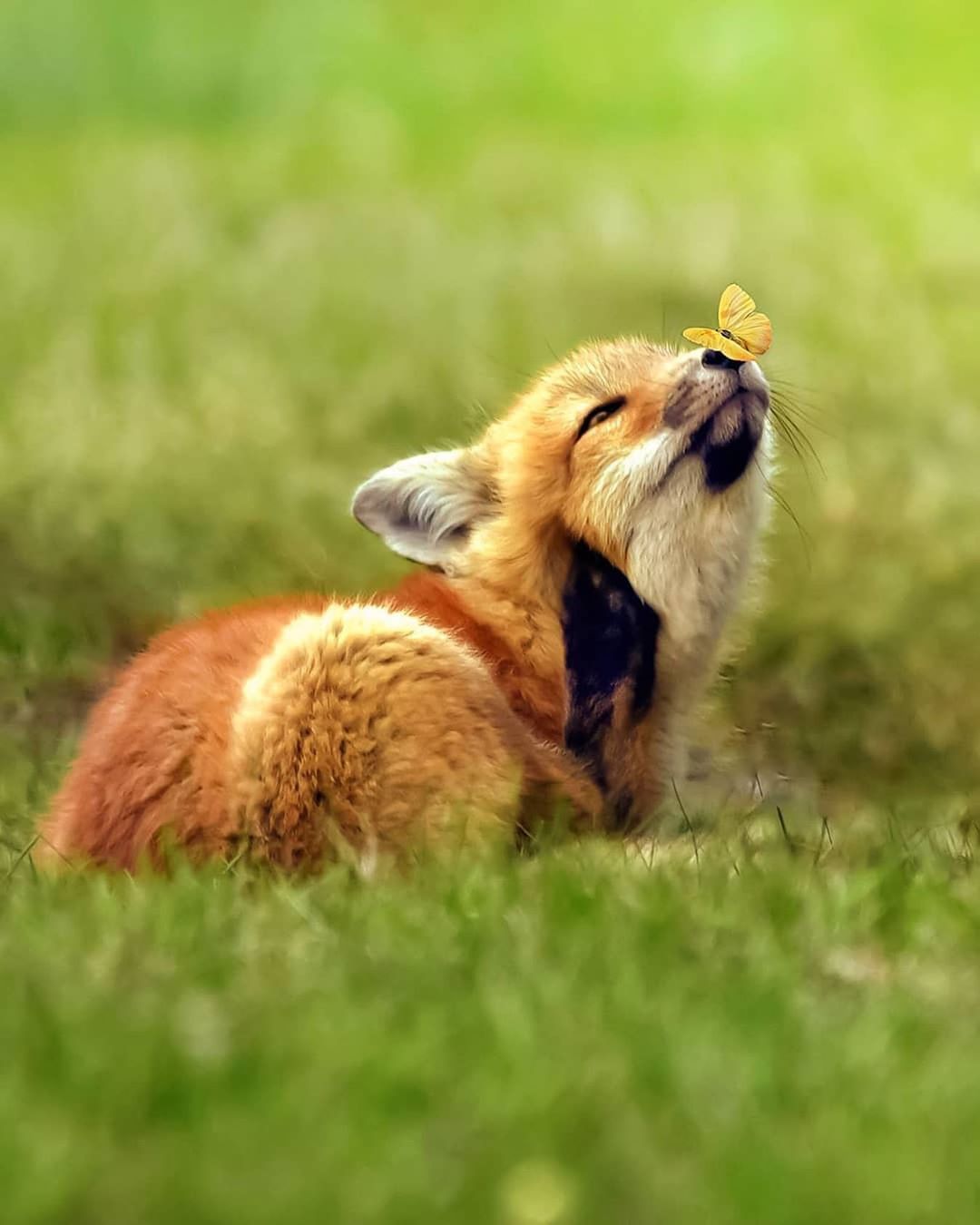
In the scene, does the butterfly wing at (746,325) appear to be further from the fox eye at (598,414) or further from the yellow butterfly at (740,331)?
the fox eye at (598,414)

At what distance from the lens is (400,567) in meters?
8.64

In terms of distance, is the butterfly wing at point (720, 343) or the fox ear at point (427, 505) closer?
the butterfly wing at point (720, 343)

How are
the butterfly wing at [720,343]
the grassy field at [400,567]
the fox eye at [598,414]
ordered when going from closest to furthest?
the grassy field at [400,567] → the butterfly wing at [720,343] → the fox eye at [598,414]

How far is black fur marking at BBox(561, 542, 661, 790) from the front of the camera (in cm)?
537

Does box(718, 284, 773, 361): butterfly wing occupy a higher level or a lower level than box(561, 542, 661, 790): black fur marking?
higher

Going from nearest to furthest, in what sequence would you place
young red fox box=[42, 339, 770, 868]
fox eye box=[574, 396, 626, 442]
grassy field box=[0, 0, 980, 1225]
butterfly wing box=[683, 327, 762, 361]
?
grassy field box=[0, 0, 980, 1225]
young red fox box=[42, 339, 770, 868]
butterfly wing box=[683, 327, 762, 361]
fox eye box=[574, 396, 626, 442]

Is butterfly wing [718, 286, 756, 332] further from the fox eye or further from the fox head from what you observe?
the fox eye

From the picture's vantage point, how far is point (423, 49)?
1452 centimetres

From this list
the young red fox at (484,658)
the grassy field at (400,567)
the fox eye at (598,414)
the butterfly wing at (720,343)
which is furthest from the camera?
the fox eye at (598,414)

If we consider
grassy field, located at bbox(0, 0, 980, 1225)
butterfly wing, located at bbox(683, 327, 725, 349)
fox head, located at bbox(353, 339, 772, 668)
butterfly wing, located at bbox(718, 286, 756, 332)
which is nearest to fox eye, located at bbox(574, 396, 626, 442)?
fox head, located at bbox(353, 339, 772, 668)

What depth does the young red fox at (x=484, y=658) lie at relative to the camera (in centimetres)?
446

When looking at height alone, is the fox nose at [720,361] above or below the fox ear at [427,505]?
above

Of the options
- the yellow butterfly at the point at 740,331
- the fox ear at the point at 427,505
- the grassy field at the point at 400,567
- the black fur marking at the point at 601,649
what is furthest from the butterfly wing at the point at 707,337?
the grassy field at the point at 400,567

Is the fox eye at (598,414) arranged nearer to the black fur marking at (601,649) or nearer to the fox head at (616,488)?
the fox head at (616,488)
